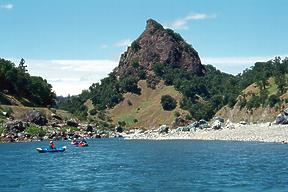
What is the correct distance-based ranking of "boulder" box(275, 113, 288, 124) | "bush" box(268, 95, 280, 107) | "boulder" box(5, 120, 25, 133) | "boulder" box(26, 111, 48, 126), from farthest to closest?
"bush" box(268, 95, 280, 107), "boulder" box(26, 111, 48, 126), "boulder" box(5, 120, 25, 133), "boulder" box(275, 113, 288, 124)

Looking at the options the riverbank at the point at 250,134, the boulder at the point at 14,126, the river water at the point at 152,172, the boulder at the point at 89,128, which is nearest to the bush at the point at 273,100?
the riverbank at the point at 250,134

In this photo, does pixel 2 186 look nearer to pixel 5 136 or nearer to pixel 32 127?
pixel 5 136

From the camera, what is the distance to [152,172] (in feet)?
222

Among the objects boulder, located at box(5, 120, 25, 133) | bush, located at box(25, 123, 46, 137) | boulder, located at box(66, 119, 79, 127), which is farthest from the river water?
boulder, located at box(66, 119, 79, 127)

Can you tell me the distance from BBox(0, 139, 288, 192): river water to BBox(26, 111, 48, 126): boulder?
8024 cm

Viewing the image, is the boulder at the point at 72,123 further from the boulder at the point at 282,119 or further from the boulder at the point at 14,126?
the boulder at the point at 282,119

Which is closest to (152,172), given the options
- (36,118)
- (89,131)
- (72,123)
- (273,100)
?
(36,118)

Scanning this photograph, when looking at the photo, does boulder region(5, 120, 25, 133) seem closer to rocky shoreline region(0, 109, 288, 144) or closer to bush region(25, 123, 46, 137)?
rocky shoreline region(0, 109, 288, 144)

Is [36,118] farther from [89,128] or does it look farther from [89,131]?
[89,128]

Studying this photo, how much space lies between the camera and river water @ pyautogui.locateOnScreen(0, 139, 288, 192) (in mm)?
55125

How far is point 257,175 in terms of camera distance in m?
61.7

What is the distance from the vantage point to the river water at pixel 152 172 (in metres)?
55.1

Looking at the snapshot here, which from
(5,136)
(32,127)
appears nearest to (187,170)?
(5,136)

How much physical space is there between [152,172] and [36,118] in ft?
385
